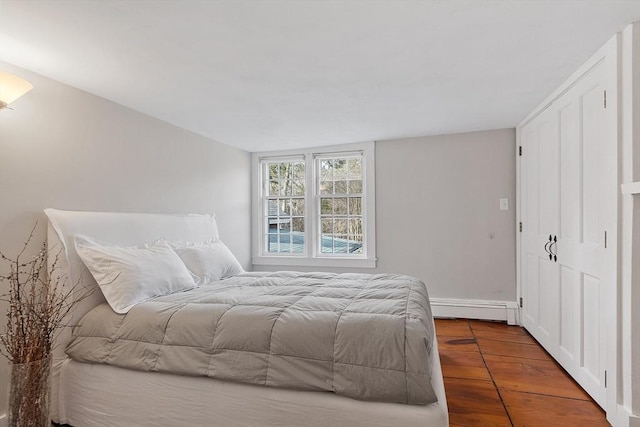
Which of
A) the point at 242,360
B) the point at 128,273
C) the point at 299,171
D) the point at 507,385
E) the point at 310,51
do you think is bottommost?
the point at 507,385

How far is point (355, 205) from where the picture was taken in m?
4.49

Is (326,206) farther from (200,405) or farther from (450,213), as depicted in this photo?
(200,405)

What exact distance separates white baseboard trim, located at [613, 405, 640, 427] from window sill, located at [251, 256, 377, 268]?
2648 mm

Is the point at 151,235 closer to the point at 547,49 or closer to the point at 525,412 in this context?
the point at 525,412

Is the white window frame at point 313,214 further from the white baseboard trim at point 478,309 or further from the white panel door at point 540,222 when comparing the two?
the white panel door at point 540,222

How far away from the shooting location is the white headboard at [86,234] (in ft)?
6.88

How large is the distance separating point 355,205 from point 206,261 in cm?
223

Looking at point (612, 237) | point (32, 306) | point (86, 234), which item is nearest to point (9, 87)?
point (86, 234)

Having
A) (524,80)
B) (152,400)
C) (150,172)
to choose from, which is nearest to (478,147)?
(524,80)

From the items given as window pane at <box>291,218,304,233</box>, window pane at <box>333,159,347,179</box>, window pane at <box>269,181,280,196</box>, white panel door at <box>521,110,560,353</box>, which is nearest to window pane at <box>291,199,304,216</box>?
window pane at <box>291,218,304,233</box>

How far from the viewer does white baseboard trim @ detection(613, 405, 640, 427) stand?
1.75 metres

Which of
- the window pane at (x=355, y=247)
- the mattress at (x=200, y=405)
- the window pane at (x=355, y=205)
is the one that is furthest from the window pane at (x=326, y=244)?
the mattress at (x=200, y=405)

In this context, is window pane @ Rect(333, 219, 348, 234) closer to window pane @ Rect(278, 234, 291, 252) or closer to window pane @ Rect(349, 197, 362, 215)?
Result: window pane @ Rect(349, 197, 362, 215)

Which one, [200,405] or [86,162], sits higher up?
[86,162]
